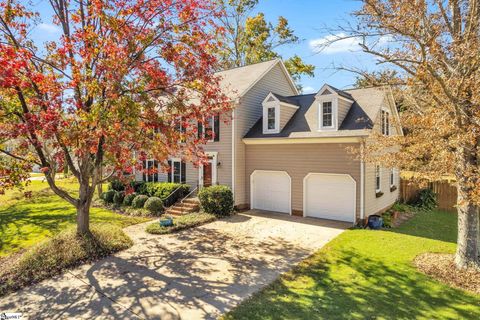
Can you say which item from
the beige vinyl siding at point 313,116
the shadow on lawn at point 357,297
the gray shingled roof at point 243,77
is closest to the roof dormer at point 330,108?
the beige vinyl siding at point 313,116

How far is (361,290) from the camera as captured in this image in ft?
23.7

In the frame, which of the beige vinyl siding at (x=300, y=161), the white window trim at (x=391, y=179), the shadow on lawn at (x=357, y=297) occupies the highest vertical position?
the beige vinyl siding at (x=300, y=161)

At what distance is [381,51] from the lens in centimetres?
791

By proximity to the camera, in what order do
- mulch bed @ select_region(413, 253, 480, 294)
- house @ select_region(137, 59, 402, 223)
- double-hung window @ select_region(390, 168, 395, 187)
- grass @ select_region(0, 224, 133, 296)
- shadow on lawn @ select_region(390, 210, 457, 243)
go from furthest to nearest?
double-hung window @ select_region(390, 168, 395, 187)
house @ select_region(137, 59, 402, 223)
shadow on lawn @ select_region(390, 210, 457, 243)
grass @ select_region(0, 224, 133, 296)
mulch bed @ select_region(413, 253, 480, 294)

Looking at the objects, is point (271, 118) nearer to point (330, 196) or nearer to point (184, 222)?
point (330, 196)

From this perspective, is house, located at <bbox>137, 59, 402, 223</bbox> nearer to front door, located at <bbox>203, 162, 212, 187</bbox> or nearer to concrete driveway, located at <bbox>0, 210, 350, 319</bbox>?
front door, located at <bbox>203, 162, 212, 187</bbox>

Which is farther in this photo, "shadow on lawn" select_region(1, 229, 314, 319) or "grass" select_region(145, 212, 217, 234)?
"grass" select_region(145, 212, 217, 234)

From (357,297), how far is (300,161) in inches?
339

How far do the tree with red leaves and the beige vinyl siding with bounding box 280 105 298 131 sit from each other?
20.5 feet

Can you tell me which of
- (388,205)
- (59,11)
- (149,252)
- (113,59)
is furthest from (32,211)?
(388,205)

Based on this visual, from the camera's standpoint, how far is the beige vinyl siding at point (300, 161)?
13383 mm

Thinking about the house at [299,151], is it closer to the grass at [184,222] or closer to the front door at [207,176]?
the front door at [207,176]

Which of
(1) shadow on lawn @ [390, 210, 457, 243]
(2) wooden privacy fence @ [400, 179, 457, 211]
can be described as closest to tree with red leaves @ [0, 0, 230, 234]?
(1) shadow on lawn @ [390, 210, 457, 243]

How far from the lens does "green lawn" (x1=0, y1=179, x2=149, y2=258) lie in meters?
11.8
